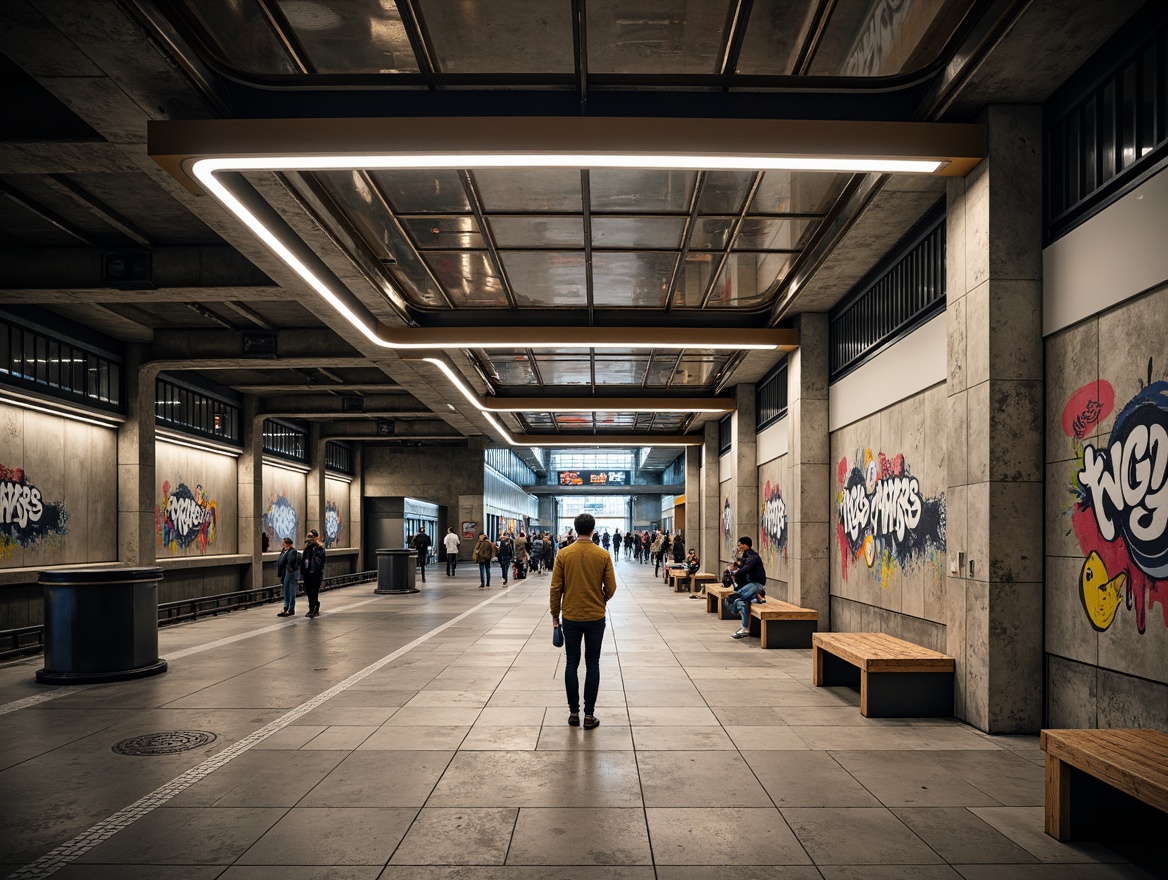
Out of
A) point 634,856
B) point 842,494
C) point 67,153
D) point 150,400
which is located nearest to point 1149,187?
point 634,856

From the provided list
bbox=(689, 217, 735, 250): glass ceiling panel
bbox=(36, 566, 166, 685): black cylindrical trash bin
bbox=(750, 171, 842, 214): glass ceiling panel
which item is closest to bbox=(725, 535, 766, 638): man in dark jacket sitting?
bbox=(689, 217, 735, 250): glass ceiling panel

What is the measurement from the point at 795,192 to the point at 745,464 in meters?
12.4

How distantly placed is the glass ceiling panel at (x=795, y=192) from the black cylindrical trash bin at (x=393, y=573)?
17.4 m

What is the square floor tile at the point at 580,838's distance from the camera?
4719 mm

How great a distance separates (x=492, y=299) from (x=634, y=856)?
38.5 ft

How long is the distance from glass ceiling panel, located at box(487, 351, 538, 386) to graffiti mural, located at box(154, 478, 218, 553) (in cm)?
863

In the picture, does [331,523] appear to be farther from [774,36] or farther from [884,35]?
[884,35]

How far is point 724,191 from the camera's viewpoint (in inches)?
399

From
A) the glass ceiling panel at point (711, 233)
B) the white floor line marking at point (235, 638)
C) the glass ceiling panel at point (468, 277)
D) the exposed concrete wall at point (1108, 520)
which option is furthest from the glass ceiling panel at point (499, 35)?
the white floor line marking at point (235, 638)

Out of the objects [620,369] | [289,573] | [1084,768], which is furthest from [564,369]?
[1084,768]

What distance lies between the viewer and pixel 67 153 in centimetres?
859

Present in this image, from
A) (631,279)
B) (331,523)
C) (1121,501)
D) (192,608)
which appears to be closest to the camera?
(1121,501)

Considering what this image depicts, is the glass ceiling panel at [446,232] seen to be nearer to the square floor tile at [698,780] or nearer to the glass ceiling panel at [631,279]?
the glass ceiling panel at [631,279]

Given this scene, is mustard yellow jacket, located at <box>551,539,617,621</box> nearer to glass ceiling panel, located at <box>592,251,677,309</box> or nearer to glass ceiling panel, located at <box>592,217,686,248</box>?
glass ceiling panel, located at <box>592,217,686,248</box>
